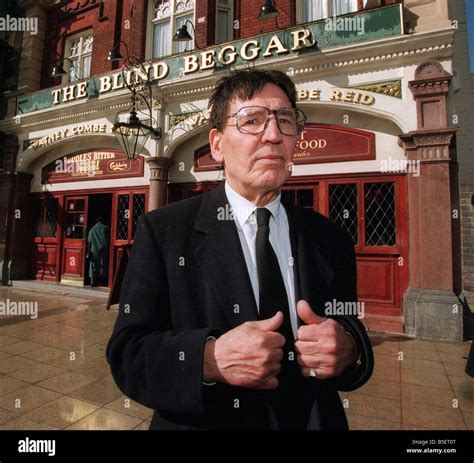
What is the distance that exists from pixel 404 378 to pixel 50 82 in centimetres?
1298

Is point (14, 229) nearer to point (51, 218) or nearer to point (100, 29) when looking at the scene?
point (51, 218)

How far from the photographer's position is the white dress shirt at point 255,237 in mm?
1404

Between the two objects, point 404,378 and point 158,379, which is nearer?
point 158,379

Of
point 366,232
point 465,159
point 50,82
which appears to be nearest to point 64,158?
point 50,82

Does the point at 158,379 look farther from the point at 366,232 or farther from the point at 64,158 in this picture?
the point at 64,158

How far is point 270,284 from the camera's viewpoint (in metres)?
1.33

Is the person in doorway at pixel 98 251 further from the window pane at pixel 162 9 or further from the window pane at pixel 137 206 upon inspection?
the window pane at pixel 162 9

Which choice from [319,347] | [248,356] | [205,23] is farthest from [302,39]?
[248,356]

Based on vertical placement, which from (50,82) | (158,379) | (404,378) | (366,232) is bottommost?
(404,378)

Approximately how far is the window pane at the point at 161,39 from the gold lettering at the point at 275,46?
3.49 meters

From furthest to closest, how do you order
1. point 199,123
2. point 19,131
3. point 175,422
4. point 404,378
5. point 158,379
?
1. point 19,131
2. point 199,123
3. point 404,378
4. point 175,422
5. point 158,379

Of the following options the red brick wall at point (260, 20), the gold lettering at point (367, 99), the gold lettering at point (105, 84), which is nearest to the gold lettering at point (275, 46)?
the red brick wall at point (260, 20)

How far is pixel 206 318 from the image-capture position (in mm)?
1324

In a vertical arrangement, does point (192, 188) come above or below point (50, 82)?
below
